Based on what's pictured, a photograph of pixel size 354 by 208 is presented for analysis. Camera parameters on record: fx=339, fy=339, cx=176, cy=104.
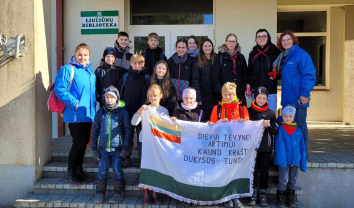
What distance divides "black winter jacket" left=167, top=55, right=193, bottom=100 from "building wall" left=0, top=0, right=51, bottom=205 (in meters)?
2.12

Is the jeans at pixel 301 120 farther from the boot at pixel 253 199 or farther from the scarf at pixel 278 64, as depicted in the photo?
the boot at pixel 253 199

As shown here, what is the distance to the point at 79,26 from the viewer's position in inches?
333

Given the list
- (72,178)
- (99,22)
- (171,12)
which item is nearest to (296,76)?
(72,178)

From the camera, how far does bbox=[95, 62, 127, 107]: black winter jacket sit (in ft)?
17.7

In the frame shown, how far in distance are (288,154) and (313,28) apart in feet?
23.6

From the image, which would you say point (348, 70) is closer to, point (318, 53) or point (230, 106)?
point (318, 53)

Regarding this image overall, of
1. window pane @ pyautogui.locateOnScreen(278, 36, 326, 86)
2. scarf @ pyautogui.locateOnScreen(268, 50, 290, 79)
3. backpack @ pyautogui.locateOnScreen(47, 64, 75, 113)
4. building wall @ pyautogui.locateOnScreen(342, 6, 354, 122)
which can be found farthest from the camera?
window pane @ pyautogui.locateOnScreen(278, 36, 326, 86)

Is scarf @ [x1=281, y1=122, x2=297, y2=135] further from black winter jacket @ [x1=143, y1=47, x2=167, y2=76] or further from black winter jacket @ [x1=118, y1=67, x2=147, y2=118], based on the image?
black winter jacket @ [x1=143, y1=47, x2=167, y2=76]

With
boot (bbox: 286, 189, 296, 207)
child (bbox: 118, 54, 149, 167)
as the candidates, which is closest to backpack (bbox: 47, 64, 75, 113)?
child (bbox: 118, 54, 149, 167)

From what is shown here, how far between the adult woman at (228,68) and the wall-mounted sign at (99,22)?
3.83 meters

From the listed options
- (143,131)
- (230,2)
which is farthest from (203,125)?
(230,2)

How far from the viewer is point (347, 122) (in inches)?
397

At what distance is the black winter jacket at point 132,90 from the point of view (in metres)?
5.26

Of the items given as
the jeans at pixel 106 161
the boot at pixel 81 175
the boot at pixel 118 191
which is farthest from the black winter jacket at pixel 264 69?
the boot at pixel 81 175
